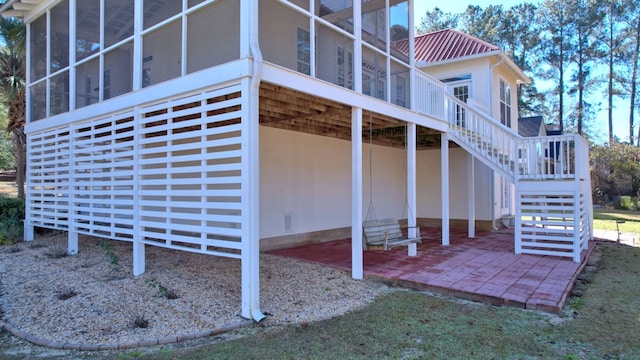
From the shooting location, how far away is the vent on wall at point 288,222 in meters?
8.88

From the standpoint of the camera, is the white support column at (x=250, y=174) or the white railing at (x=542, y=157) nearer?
the white support column at (x=250, y=174)

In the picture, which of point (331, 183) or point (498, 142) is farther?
point (331, 183)

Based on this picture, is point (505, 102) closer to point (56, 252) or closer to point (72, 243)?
point (72, 243)

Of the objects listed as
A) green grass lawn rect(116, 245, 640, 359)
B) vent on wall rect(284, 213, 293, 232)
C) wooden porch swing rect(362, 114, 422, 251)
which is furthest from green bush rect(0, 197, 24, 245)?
wooden porch swing rect(362, 114, 422, 251)

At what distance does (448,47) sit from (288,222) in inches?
344

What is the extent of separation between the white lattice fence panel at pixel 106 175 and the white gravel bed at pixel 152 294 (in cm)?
77

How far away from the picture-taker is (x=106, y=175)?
6.57 meters

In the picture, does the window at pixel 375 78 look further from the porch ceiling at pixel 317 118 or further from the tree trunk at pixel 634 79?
the tree trunk at pixel 634 79

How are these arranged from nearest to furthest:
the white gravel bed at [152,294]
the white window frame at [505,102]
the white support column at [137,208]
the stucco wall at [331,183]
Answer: the white gravel bed at [152,294] < the white support column at [137,208] < the stucco wall at [331,183] < the white window frame at [505,102]

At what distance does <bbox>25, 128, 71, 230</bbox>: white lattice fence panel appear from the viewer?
7.75 m

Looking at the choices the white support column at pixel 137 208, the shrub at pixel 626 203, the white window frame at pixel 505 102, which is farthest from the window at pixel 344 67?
the shrub at pixel 626 203

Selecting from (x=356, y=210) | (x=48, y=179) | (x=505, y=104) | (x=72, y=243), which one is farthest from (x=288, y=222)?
(x=505, y=104)

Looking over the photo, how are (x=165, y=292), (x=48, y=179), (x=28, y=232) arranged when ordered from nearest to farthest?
(x=165, y=292)
(x=48, y=179)
(x=28, y=232)

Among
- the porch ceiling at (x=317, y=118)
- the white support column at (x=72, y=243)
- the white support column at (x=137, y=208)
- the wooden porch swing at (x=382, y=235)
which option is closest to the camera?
the white support column at (x=137, y=208)
